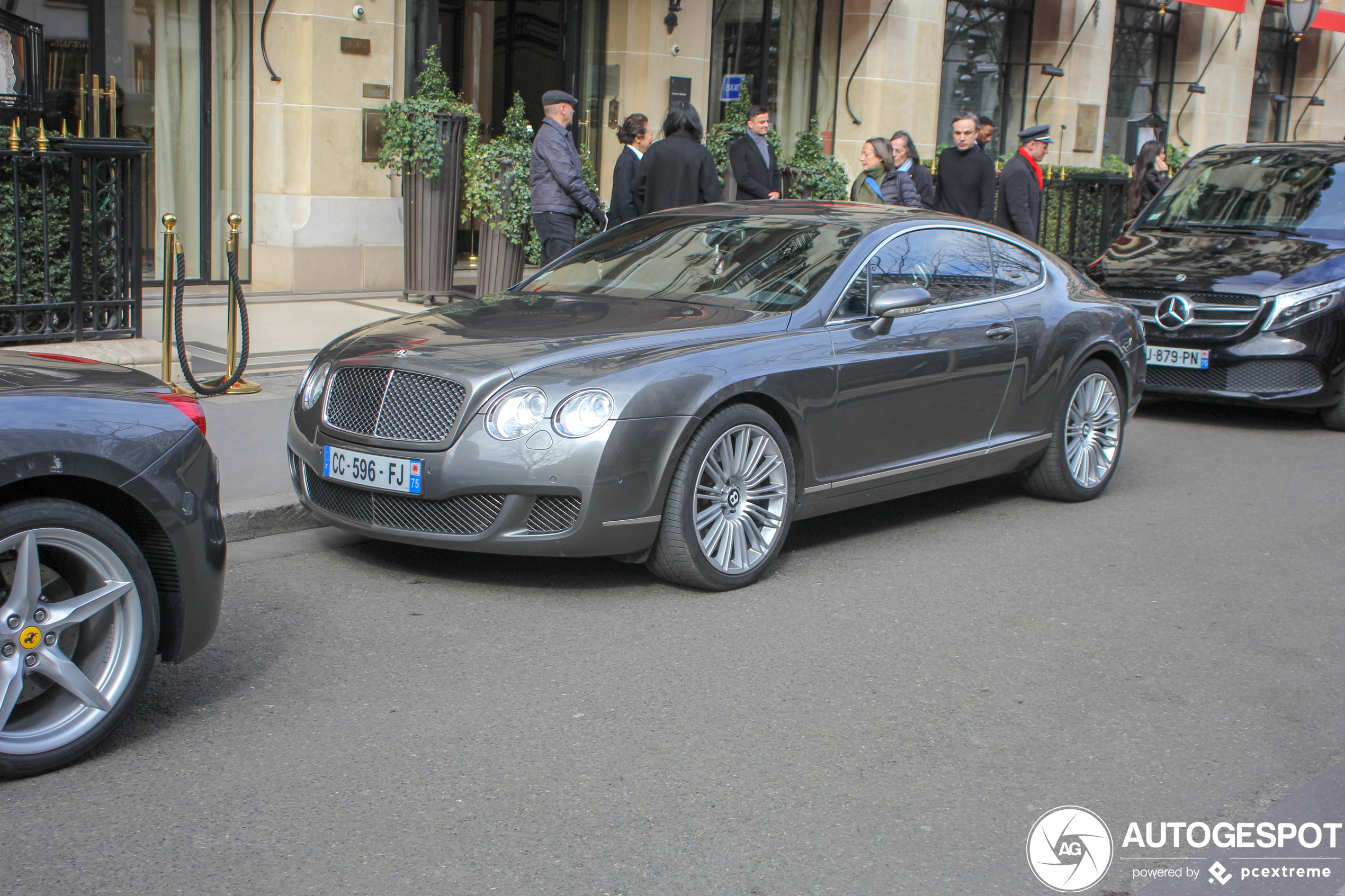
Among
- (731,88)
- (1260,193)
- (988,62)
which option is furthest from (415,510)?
(988,62)

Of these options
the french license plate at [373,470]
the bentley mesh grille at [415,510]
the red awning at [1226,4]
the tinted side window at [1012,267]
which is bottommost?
the bentley mesh grille at [415,510]

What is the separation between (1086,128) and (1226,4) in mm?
2659

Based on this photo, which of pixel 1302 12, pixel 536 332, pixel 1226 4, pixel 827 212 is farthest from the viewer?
pixel 1226 4

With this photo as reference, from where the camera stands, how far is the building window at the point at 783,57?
1789 centimetres

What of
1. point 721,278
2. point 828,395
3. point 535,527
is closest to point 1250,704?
point 828,395

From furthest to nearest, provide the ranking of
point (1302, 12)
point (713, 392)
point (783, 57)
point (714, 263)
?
point (1302, 12), point (783, 57), point (714, 263), point (713, 392)

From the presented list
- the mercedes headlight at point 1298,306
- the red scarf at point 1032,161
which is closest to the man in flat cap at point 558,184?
the red scarf at point 1032,161

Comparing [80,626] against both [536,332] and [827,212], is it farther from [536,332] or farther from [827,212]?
[827,212]

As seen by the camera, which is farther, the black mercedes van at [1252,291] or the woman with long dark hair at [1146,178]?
the woman with long dark hair at [1146,178]

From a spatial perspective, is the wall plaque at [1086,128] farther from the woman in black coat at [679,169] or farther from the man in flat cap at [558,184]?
the man in flat cap at [558,184]

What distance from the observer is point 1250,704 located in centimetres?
441

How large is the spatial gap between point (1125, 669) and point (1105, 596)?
89cm

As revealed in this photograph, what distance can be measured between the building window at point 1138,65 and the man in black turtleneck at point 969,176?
1242 cm

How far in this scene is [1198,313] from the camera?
9539 millimetres
